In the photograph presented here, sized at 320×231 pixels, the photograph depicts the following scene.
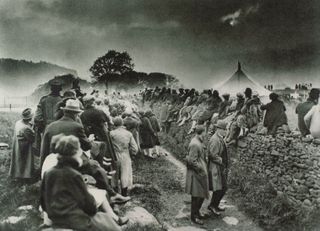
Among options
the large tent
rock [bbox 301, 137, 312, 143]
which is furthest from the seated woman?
rock [bbox 301, 137, 312, 143]

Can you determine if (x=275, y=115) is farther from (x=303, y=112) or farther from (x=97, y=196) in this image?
(x=97, y=196)

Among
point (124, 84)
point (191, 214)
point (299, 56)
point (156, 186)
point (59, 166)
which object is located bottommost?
point (191, 214)

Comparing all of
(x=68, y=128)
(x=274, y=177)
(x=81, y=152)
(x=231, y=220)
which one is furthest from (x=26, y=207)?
(x=274, y=177)

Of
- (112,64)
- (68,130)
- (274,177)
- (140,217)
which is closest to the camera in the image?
(68,130)

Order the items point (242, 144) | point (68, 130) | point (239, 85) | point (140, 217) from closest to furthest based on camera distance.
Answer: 1. point (68, 130)
2. point (140, 217)
3. point (239, 85)
4. point (242, 144)

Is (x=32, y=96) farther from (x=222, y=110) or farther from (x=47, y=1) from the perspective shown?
(x=222, y=110)

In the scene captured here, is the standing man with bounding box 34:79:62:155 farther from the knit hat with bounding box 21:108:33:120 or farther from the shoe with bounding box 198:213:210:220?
the shoe with bounding box 198:213:210:220

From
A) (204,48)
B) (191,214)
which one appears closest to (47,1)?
(204,48)

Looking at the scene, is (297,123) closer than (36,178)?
No
